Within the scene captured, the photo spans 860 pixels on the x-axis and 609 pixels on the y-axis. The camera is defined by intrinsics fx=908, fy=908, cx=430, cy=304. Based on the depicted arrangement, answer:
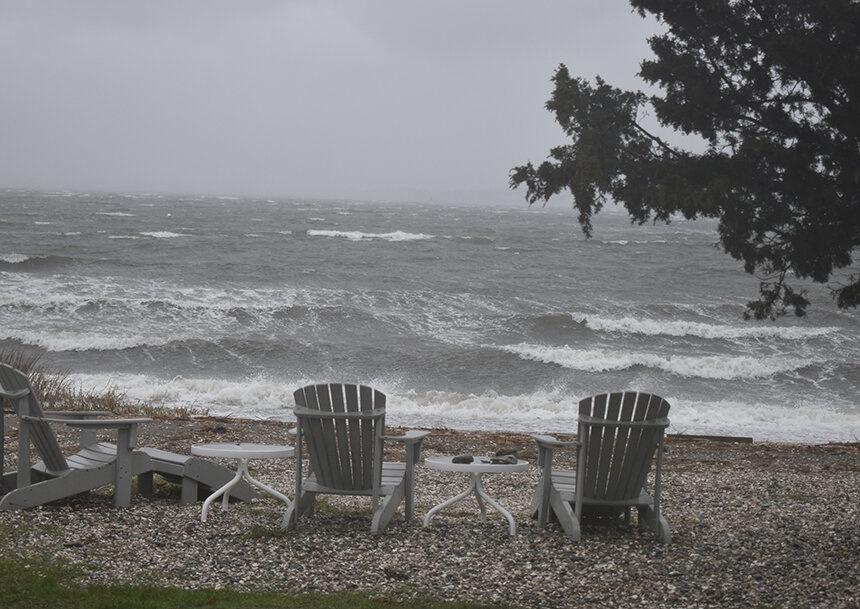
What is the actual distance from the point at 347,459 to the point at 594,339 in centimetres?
1881

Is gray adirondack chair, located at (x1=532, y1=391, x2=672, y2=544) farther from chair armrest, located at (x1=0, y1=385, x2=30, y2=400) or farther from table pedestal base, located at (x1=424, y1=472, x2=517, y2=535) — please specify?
chair armrest, located at (x1=0, y1=385, x2=30, y2=400)

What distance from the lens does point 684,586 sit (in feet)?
16.5

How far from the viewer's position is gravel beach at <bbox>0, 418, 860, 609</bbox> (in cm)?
491

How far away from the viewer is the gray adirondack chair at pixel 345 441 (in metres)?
5.92

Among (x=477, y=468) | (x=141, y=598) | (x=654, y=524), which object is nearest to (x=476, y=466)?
(x=477, y=468)

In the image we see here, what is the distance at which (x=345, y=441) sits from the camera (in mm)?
5957

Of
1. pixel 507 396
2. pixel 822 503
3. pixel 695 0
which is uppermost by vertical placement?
pixel 695 0

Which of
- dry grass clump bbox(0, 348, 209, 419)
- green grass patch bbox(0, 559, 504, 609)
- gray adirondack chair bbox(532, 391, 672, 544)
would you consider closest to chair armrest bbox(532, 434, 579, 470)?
gray adirondack chair bbox(532, 391, 672, 544)

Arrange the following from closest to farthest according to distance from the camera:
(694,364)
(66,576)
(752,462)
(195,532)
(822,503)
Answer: (66,576) < (195,532) < (822,503) < (752,462) < (694,364)

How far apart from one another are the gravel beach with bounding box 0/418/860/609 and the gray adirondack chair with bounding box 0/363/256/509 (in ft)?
0.47

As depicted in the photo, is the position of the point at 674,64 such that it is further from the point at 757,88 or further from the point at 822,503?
the point at 822,503

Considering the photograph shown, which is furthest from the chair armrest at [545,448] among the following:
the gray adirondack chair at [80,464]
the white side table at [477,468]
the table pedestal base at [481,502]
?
the gray adirondack chair at [80,464]

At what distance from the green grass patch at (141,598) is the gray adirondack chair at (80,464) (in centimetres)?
137

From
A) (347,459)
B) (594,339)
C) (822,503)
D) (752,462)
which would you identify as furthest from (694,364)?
(347,459)
